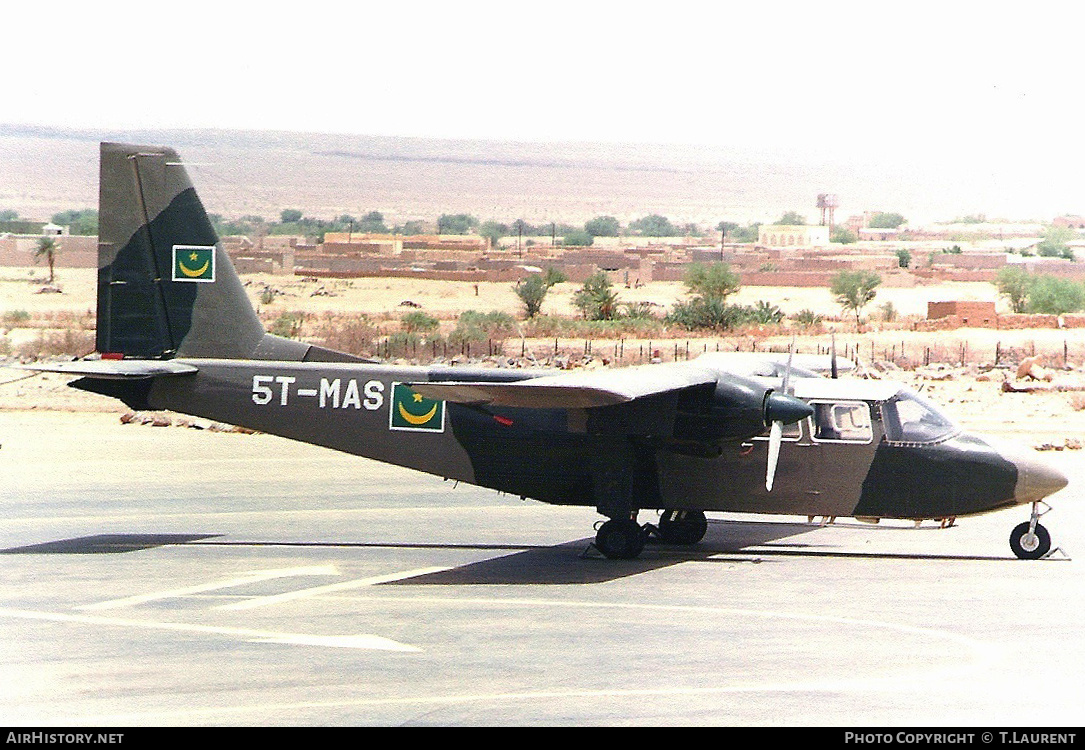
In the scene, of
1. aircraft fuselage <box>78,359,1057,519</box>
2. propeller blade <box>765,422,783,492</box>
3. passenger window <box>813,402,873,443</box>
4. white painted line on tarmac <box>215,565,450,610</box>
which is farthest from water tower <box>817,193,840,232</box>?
white painted line on tarmac <box>215,565,450,610</box>

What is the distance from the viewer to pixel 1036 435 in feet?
128

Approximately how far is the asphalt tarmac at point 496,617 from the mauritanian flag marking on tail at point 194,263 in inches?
168

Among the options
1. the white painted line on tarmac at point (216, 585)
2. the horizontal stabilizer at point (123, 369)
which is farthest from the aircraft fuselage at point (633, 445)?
the white painted line on tarmac at point (216, 585)

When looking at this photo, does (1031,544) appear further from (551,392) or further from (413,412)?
(413,412)

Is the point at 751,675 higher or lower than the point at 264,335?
lower

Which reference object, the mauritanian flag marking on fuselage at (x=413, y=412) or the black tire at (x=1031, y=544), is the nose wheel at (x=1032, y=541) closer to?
the black tire at (x=1031, y=544)

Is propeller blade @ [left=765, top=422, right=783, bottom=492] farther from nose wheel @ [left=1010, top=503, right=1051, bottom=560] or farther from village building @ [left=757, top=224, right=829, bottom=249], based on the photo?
village building @ [left=757, top=224, right=829, bottom=249]

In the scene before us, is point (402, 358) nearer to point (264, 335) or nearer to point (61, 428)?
point (61, 428)

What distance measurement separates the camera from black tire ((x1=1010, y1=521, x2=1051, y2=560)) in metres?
21.9

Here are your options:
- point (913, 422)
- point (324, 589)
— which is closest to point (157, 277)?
point (324, 589)

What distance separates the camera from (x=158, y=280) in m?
25.7

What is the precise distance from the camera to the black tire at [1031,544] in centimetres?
2192
